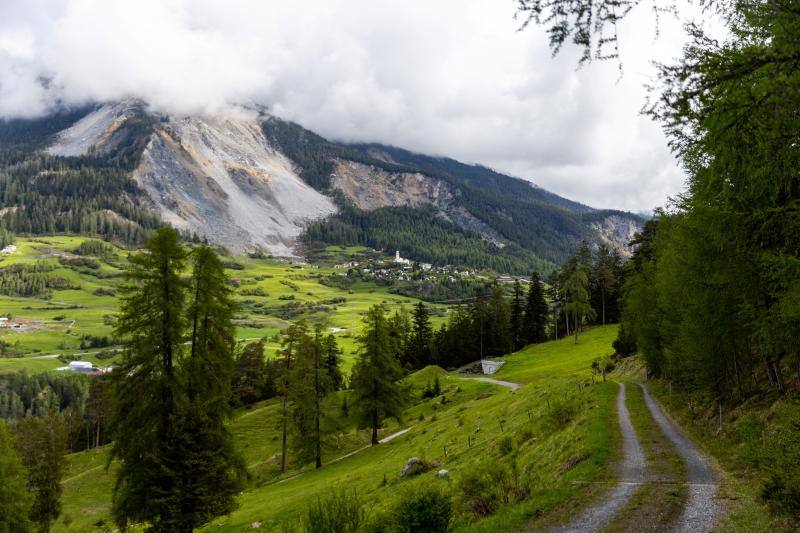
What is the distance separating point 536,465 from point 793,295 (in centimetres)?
1205

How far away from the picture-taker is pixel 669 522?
457 inches

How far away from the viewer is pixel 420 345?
94.7 metres

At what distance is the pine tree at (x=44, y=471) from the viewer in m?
41.9

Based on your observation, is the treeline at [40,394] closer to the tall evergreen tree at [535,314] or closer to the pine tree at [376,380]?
the pine tree at [376,380]

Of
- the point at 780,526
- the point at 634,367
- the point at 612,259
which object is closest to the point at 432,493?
the point at 780,526

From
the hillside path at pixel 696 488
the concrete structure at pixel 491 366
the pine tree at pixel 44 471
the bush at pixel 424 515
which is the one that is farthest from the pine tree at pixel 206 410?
the concrete structure at pixel 491 366

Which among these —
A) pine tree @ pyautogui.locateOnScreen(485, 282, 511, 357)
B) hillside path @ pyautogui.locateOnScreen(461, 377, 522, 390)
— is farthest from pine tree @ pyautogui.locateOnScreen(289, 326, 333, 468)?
pine tree @ pyautogui.locateOnScreen(485, 282, 511, 357)

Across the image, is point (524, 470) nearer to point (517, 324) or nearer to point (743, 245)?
point (743, 245)

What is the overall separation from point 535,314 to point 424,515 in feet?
288

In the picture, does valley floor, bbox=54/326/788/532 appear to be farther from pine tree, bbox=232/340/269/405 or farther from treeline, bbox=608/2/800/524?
pine tree, bbox=232/340/269/405

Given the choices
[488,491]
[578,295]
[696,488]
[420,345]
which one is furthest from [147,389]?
[420,345]

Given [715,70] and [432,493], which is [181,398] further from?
[715,70]

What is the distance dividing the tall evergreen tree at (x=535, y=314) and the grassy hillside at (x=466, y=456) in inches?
691

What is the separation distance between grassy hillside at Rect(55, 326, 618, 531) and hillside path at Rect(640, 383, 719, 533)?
2.64 m
